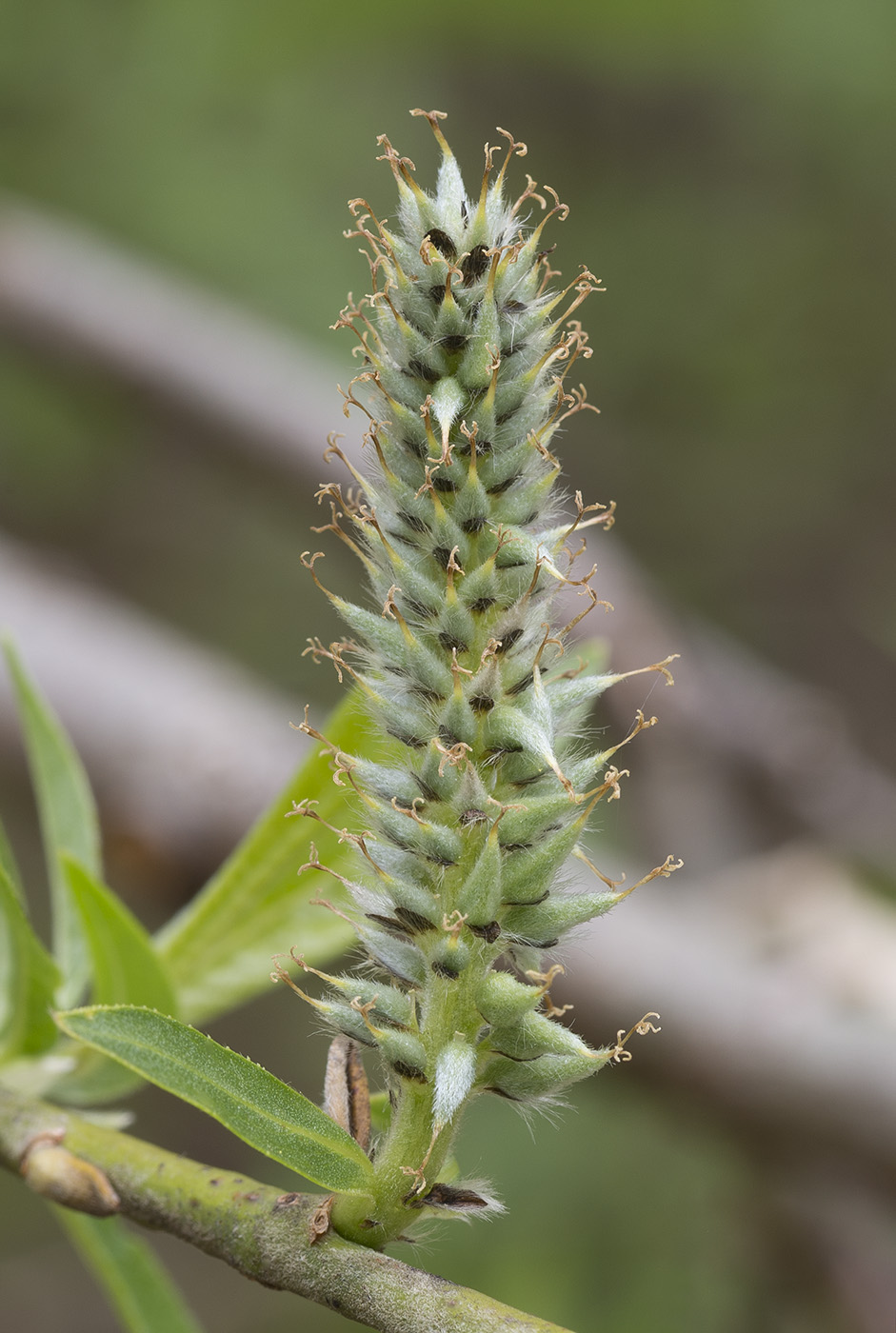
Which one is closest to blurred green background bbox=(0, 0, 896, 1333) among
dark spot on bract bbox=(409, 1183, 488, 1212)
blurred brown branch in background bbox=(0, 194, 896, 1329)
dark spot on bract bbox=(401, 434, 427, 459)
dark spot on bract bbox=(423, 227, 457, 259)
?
blurred brown branch in background bbox=(0, 194, 896, 1329)

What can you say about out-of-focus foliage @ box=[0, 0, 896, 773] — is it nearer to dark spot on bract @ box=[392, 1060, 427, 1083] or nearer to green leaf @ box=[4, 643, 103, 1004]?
green leaf @ box=[4, 643, 103, 1004]

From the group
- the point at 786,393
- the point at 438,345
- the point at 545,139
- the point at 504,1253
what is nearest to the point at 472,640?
the point at 438,345

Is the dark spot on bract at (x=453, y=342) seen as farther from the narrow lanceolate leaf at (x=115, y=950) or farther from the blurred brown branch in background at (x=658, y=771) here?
the blurred brown branch in background at (x=658, y=771)

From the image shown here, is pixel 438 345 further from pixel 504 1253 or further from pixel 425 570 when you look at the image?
pixel 504 1253

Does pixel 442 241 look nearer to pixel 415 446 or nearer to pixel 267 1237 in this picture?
pixel 415 446

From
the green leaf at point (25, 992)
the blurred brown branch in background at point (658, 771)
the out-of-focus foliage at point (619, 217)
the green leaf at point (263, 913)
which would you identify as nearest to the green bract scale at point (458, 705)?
the green leaf at point (263, 913)

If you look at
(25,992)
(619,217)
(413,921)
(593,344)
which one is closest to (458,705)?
(413,921)
